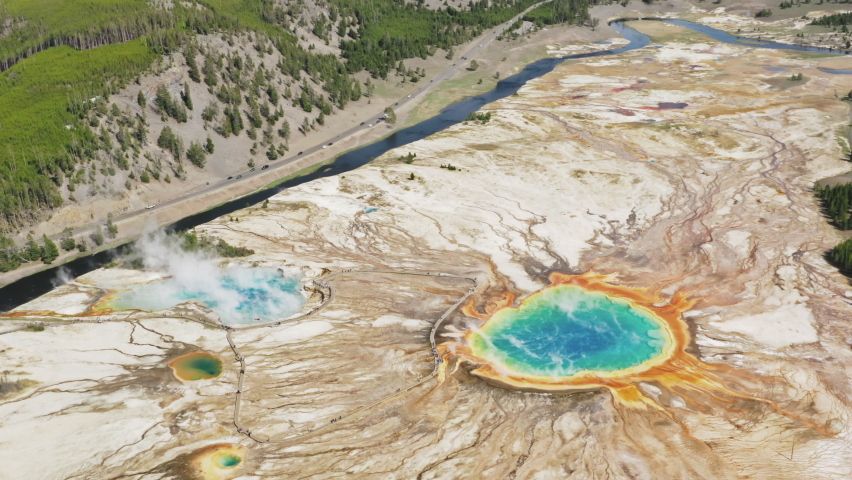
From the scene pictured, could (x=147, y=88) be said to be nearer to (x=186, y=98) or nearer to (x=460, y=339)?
(x=186, y=98)

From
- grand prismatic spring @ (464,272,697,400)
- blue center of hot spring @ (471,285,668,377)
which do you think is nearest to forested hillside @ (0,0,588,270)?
grand prismatic spring @ (464,272,697,400)

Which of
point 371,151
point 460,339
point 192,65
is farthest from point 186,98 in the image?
point 460,339

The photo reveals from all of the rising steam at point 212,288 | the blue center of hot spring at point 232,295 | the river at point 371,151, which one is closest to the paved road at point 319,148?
the river at point 371,151

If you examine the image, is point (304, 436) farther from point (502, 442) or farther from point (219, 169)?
Answer: point (219, 169)

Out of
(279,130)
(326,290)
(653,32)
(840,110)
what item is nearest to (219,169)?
(279,130)

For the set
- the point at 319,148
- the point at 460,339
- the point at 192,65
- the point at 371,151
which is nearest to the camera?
the point at 460,339
